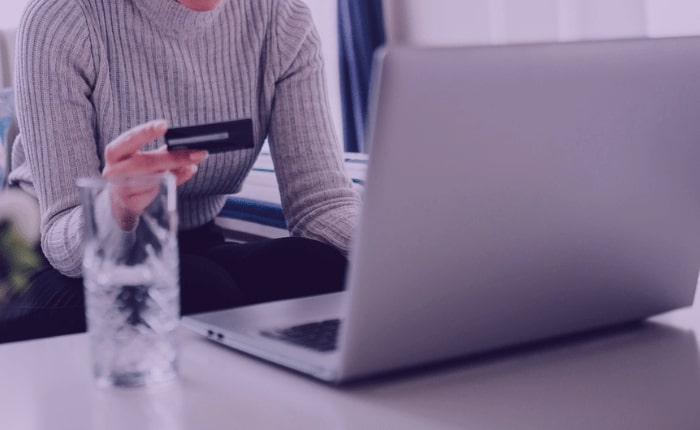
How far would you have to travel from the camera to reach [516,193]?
2.13 feet

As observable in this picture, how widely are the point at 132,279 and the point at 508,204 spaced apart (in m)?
0.28

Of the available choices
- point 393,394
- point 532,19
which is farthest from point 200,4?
point 532,19

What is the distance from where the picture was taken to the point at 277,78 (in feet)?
4.87

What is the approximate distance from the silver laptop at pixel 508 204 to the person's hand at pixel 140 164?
137mm

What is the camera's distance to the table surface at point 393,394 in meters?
0.59

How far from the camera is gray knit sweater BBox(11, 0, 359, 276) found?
4.08 ft

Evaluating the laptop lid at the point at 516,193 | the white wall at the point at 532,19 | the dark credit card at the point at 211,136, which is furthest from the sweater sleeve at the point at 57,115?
the white wall at the point at 532,19

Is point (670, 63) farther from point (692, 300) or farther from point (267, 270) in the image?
point (267, 270)

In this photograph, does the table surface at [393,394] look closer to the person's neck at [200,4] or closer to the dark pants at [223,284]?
the dark pants at [223,284]

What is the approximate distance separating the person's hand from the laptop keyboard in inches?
5.8

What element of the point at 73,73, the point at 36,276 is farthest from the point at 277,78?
the point at 36,276

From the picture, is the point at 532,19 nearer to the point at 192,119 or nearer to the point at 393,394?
the point at 192,119

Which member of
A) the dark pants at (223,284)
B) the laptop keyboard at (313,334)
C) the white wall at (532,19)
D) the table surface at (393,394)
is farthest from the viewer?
the white wall at (532,19)

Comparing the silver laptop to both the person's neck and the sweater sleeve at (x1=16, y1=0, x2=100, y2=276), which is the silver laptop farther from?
the person's neck
